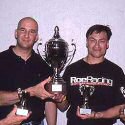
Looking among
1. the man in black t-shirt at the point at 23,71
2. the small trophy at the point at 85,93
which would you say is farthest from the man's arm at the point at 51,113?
the small trophy at the point at 85,93

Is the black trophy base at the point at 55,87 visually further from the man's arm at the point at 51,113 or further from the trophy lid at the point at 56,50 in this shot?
the man's arm at the point at 51,113

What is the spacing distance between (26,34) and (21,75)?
368 mm

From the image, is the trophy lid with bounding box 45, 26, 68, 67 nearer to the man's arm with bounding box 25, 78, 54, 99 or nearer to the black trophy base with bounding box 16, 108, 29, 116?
the man's arm with bounding box 25, 78, 54, 99

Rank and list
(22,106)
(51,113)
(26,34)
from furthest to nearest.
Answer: (51,113), (26,34), (22,106)

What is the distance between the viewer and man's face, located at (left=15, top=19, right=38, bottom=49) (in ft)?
8.03

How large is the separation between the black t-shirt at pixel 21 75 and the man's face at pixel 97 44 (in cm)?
49

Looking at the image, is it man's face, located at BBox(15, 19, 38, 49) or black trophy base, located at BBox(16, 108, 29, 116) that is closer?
black trophy base, located at BBox(16, 108, 29, 116)

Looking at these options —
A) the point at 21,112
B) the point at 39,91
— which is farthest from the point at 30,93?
the point at 21,112

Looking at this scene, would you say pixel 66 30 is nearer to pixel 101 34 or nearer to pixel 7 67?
pixel 101 34

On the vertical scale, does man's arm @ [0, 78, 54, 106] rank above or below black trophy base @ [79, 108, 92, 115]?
above

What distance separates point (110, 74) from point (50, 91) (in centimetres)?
65

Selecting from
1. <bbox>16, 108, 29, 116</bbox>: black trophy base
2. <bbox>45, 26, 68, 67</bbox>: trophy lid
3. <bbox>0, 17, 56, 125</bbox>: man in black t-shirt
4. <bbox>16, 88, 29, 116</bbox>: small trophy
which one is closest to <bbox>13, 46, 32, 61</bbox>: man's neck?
<bbox>0, 17, 56, 125</bbox>: man in black t-shirt

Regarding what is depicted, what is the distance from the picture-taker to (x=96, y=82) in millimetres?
2541

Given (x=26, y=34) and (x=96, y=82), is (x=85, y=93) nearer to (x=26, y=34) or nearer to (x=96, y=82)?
(x=96, y=82)
